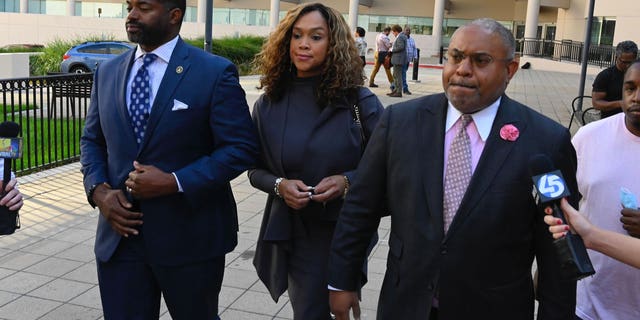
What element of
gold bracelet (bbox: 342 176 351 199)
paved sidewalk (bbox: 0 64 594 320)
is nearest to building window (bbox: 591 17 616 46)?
paved sidewalk (bbox: 0 64 594 320)

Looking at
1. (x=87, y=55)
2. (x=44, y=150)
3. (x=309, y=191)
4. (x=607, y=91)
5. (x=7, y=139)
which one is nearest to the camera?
(x=7, y=139)

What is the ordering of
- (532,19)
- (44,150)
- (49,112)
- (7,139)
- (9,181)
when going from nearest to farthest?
(7,139)
(9,181)
(49,112)
(44,150)
(532,19)

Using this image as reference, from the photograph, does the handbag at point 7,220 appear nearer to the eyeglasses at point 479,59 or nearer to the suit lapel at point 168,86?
the suit lapel at point 168,86

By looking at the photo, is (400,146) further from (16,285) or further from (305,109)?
(16,285)

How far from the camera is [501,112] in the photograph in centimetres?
256

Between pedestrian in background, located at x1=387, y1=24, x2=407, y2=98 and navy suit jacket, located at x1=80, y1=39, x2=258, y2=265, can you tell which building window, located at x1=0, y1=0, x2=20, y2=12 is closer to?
pedestrian in background, located at x1=387, y1=24, x2=407, y2=98

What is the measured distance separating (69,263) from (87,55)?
18566mm

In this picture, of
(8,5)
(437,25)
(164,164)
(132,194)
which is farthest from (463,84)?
(8,5)

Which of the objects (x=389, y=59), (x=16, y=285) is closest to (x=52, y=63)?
(x=389, y=59)

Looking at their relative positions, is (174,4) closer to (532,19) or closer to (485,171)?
(485,171)

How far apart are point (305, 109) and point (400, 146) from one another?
985mm

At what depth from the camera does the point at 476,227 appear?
8.00 ft

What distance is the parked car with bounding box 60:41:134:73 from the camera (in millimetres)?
22672

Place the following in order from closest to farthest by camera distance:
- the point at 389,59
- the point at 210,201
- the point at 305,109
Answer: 1. the point at 210,201
2. the point at 305,109
3. the point at 389,59
